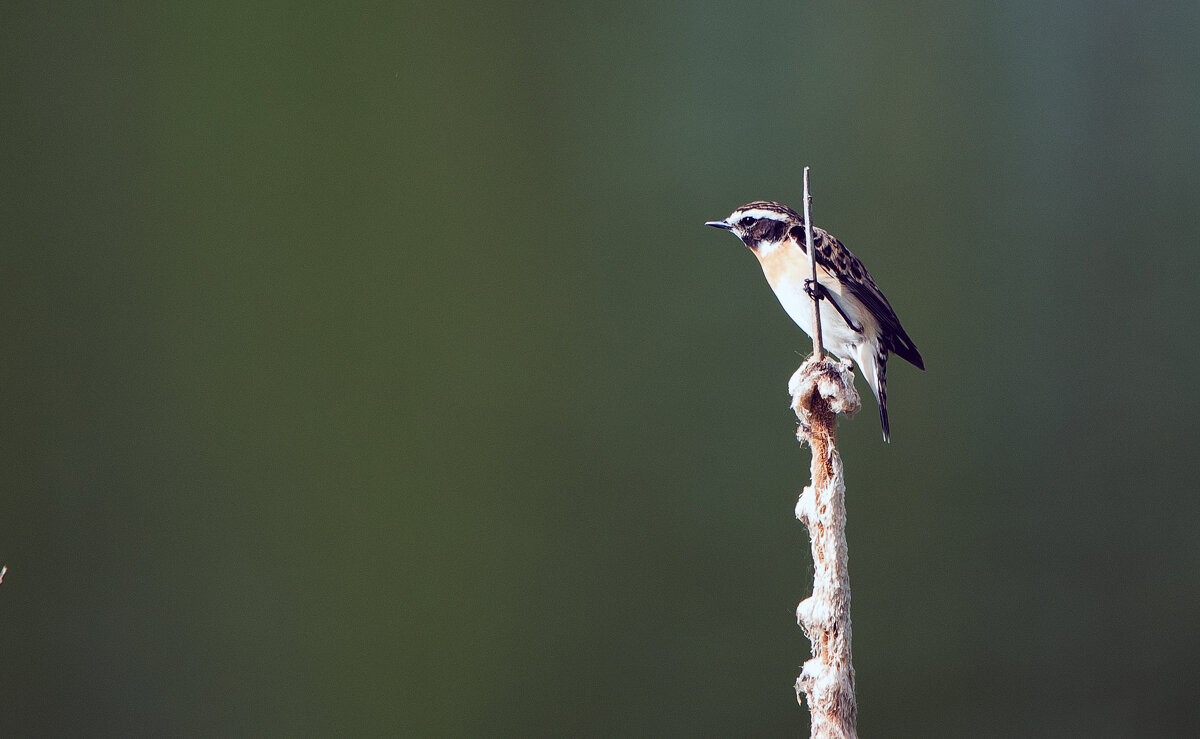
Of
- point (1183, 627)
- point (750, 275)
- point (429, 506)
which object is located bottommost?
point (1183, 627)

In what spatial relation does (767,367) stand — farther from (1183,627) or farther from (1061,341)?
(1183,627)

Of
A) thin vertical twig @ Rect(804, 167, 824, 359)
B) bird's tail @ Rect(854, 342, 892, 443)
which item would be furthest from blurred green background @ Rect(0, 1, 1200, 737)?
thin vertical twig @ Rect(804, 167, 824, 359)

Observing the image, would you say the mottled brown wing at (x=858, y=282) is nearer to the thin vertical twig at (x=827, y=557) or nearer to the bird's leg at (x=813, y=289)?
the bird's leg at (x=813, y=289)

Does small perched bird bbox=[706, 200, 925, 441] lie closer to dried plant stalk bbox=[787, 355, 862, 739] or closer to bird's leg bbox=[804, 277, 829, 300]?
bird's leg bbox=[804, 277, 829, 300]

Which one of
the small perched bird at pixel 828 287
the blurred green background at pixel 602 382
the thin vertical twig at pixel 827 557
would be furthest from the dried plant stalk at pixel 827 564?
the blurred green background at pixel 602 382

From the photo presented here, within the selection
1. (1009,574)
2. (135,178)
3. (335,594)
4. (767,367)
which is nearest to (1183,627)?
(1009,574)

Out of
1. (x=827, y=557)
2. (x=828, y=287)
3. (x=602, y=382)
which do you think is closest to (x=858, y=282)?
(x=828, y=287)

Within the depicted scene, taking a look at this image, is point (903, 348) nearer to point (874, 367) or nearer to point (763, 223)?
point (874, 367)
